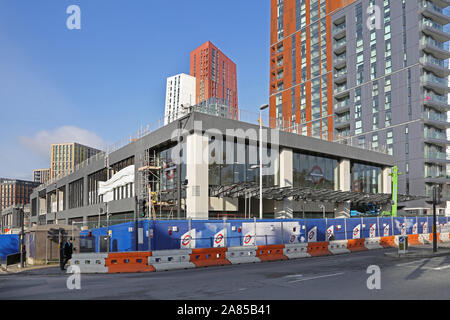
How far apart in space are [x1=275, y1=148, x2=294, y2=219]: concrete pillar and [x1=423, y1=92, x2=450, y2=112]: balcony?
134 ft

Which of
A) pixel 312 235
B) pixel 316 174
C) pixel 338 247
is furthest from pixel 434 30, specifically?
pixel 312 235

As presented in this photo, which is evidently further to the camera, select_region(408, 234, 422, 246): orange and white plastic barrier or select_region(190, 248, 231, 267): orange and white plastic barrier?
select_region(408, 234, 422, 246): orange and white plastic barrier

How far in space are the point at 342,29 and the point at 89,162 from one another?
58.6 meters

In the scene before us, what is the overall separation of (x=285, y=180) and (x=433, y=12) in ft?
166

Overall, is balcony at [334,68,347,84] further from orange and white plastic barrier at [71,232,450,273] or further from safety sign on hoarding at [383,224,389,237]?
orange and white plastic barrier at [71,232,450,273]

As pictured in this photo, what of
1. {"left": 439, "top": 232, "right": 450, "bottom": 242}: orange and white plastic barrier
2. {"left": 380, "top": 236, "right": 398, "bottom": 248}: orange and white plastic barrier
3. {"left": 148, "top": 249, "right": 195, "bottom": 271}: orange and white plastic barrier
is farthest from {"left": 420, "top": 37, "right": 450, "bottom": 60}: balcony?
{"left": 148, "top": 249, "right": 195, "bottom": 271}: orange and white plastic barrier

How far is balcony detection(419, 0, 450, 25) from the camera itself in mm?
69938

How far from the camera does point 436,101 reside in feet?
230

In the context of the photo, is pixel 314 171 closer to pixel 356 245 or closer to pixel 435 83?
pixel 356 245

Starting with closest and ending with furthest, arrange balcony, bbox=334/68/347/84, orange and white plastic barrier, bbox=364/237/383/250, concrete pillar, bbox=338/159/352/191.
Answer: orange and white plastic barrier, bbox=364/237/383/250, concrete pillar, bbox=338/159/352/191, balcony, bbox=334/68/347/84

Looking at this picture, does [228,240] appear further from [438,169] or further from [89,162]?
[438,169]

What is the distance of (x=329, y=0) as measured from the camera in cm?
9031

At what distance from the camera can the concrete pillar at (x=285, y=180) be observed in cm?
3934
